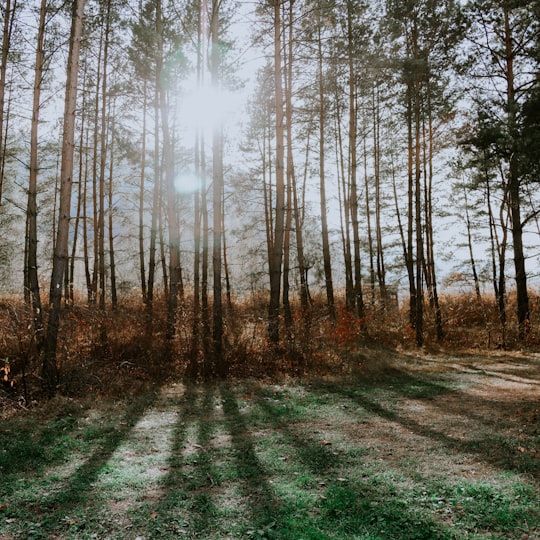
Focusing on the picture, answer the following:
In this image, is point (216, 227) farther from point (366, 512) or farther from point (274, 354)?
point (366, 512)

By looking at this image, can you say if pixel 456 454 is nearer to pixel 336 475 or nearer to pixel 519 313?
pixel 336 475

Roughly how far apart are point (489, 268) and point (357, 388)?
1442 centimetres

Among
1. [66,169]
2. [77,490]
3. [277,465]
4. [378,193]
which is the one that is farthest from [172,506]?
[378,193]

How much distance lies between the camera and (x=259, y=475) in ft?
13.9

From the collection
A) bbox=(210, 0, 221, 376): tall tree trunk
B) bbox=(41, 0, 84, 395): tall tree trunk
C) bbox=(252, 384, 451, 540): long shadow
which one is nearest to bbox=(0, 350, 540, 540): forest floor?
bbox=(252, 384, 451, 540): long shadow

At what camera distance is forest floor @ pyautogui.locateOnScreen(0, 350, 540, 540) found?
10.8 ft

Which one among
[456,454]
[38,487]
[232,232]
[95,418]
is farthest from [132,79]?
[456,454]

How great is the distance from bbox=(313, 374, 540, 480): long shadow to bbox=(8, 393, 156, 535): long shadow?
3.99m

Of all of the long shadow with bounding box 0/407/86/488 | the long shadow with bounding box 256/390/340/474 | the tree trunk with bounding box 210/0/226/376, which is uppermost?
the tree trunk with bounding box 210/0/226/376

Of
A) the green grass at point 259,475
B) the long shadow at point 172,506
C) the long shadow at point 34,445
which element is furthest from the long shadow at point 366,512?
the long shadow at point 34,445

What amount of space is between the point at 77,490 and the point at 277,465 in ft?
6.90

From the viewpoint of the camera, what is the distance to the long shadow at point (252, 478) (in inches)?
136

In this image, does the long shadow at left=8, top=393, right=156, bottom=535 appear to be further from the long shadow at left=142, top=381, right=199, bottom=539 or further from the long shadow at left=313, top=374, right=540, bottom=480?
the long shadow at left=313, top=374, right=540, bottom=480

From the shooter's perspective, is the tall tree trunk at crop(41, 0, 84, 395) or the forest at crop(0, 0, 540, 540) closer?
the forest at crop(0, 0, 540, 540)
